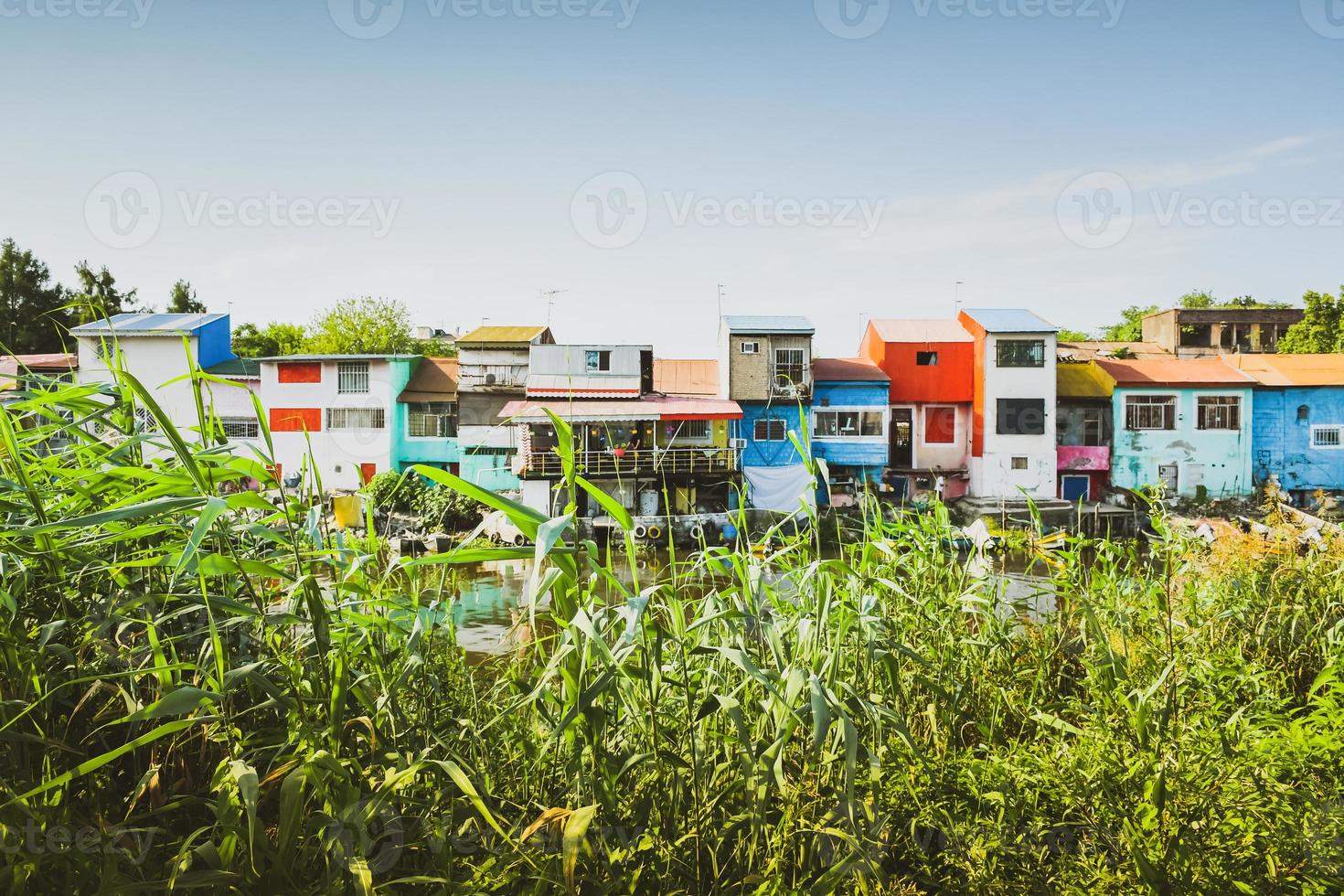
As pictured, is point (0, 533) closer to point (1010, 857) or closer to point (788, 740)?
point (788, 740)

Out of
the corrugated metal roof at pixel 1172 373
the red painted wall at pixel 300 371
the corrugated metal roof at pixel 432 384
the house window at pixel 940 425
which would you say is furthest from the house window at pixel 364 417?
the corrugated metal roof at pixel 1172 373

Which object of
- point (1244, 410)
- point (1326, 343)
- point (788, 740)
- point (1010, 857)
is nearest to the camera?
point (1010, 857)

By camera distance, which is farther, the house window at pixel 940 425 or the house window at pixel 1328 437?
the house window at pixel 940 425

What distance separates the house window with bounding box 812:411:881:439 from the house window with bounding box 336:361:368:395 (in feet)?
41.0

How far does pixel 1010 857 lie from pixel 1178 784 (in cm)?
35

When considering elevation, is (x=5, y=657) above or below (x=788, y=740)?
above

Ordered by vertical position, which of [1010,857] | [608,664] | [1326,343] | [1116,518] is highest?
[1326,343]

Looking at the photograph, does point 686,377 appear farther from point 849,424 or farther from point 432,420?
point 432,420

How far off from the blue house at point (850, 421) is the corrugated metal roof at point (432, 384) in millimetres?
10262

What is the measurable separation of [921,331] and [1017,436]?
4041 millimetres

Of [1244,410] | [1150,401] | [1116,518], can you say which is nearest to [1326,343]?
[1244,410]

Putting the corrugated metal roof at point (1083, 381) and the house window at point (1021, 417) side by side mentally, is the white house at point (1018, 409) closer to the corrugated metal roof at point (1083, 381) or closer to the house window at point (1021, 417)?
the house window at point (1021, 417)

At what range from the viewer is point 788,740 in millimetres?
1508

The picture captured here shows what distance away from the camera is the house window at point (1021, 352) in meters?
20.4
